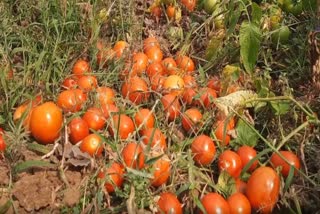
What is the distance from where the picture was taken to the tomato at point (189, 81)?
2.63 m

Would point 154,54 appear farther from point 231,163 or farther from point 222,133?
point 231,163

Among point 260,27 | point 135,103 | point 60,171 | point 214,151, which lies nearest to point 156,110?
point 135,103

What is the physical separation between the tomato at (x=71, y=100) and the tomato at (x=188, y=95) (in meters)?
0.50

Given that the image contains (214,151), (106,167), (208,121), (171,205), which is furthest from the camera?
(208,121)

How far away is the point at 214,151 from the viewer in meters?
2.28

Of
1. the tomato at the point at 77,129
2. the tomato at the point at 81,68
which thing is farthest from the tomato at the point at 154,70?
the tomato at the point at 77,129

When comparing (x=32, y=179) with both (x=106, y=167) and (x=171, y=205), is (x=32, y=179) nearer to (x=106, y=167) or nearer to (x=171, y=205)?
(x=106, y=167)

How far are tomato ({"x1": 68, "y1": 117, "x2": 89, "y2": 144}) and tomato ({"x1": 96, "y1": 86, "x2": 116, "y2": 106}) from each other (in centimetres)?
18

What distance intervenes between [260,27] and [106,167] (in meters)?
1.31

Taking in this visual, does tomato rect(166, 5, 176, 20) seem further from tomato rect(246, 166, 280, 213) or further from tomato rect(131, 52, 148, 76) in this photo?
tomato rect(246, 166, 280, 213)

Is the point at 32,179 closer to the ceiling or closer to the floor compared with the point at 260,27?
closer to the floor

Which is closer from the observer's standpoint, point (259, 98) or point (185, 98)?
point (259, 98)

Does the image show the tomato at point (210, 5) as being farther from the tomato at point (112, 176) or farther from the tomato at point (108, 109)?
the tomato at point (112, 176)

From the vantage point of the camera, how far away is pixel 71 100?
2.44m
